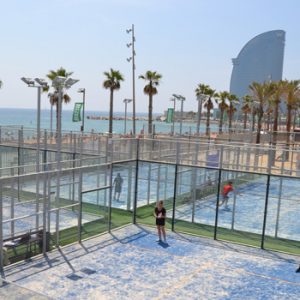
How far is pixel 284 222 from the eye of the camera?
21703 millimetres

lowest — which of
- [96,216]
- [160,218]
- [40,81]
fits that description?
[96,216]

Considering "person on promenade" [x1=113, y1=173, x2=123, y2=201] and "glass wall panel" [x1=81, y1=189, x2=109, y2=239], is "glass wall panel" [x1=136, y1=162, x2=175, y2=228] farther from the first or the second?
"glass wall panel" [x1=81, y1=189, x2=109, y2=239]

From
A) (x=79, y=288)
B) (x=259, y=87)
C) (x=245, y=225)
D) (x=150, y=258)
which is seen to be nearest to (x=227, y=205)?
(x=245, y=225)

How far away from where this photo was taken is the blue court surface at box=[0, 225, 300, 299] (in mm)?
12750

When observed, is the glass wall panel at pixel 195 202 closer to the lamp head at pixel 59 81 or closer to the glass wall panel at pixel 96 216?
the glass wall panel at pixel 96 216

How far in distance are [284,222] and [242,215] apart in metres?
2.08

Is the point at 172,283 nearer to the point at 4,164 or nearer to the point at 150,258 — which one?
the point at 150,258

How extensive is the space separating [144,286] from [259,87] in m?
38.6

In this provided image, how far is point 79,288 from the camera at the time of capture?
12.7 m

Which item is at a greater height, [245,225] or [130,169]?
[130,169]

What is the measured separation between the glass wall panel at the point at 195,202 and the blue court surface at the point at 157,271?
5.87 feet

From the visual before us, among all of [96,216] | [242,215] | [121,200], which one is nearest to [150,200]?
[121,200]

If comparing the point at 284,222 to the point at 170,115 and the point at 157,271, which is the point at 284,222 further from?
the point at 170,115

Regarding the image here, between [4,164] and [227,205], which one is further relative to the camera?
[4,164]
